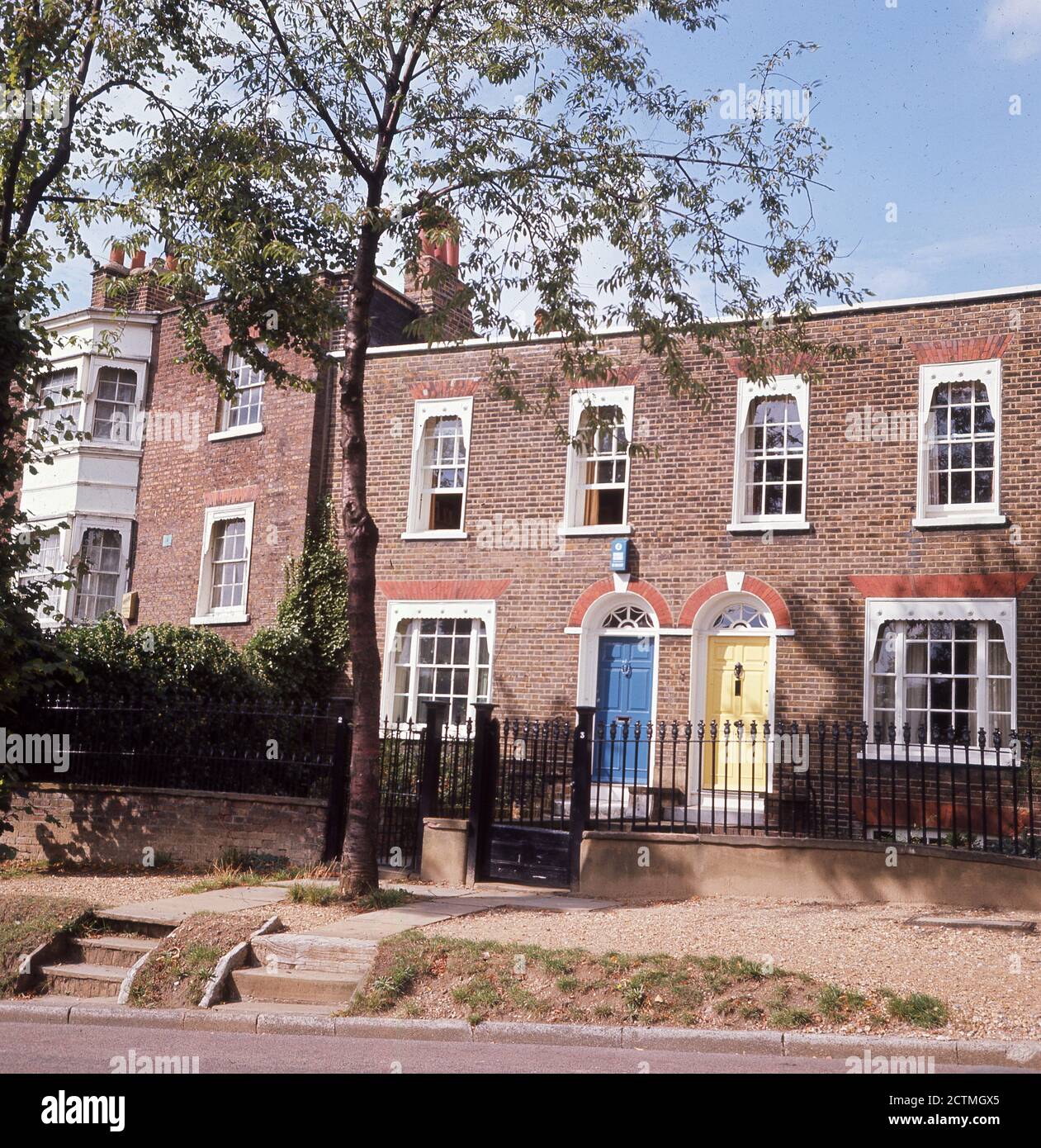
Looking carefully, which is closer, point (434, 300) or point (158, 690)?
point (158, 690)

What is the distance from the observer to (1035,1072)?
23.3 ft

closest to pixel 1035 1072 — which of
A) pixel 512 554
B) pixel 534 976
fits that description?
pixel 534 976

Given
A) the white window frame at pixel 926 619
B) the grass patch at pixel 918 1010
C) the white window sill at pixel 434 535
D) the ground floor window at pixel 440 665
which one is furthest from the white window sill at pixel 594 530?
the grass patch at pixel 918 1010

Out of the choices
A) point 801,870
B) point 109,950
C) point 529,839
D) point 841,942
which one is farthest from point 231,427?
point 841,942

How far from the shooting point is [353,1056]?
733cm

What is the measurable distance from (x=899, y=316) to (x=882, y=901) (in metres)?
8.87

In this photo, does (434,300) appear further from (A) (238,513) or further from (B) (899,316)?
(B) (899,316)

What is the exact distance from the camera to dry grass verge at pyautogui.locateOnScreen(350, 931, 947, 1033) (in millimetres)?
7930

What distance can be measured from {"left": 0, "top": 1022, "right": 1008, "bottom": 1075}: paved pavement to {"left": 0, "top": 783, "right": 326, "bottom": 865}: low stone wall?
17.6 feet

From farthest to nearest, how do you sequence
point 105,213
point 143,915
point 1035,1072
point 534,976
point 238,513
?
1. point 238,513
2. point 105,213
3. point 143,915
4. point 534,976
5. point 1035,1072

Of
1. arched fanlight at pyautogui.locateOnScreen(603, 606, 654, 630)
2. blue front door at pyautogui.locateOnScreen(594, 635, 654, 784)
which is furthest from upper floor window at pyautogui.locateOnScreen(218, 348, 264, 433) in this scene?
blue front door at pyautogui.locateOnScreen(594, 635, 654, 784)

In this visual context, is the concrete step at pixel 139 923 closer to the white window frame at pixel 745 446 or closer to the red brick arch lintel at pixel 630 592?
the red brick arch lintel at pixel 630 592

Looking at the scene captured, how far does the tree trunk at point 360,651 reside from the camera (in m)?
11.6
